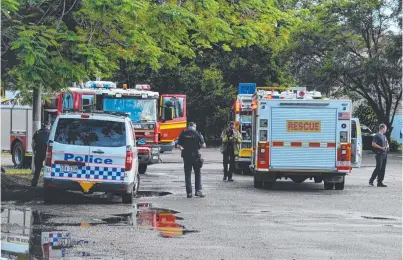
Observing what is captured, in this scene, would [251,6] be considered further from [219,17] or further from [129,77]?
[129,77]

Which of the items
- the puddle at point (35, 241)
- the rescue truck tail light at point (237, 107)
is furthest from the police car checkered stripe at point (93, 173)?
the rescue truck tail light at point (237, 107)

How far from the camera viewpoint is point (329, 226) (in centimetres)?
1455

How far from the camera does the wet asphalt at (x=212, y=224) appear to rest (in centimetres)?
1127

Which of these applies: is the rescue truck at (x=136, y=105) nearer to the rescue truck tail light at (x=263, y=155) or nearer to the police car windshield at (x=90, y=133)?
the rescue truck tail light at (x=263, y=155)

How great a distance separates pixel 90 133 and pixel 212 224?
13.8 feet

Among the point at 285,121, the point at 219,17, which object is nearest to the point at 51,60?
the point at 219,17

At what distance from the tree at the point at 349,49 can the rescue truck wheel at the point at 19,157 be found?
21.2m

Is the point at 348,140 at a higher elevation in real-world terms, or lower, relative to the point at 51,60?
lower

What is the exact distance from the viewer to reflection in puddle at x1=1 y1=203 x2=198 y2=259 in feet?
35.1

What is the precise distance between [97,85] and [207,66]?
27.7 meters

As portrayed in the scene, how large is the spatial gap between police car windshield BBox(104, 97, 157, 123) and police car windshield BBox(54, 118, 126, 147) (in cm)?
1017

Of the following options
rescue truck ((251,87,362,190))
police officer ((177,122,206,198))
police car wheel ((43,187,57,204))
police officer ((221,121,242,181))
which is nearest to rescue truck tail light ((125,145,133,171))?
police car wheel ((43,187,57,204))

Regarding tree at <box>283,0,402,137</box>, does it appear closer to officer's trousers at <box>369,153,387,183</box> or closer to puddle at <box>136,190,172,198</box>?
officer's trousers at <box>369,153,387,183</box>

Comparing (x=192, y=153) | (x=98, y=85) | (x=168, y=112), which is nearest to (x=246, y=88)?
(x=168, y=112)
